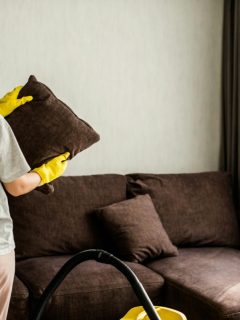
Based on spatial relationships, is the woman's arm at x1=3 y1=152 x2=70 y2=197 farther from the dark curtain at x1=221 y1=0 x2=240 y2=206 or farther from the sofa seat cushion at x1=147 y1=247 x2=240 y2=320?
the dark curtain at x1=221 y1=0 x2=240 y2=206

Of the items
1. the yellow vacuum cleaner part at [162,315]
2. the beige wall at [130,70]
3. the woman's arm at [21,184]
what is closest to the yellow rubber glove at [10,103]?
the woman's arm at [21,184]

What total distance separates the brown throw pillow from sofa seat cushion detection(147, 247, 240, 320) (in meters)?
0.07

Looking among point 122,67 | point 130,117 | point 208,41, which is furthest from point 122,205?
point 208,41

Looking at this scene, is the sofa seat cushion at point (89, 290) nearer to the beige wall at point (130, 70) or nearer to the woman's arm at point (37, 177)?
the woman's arm at point (37, 177)

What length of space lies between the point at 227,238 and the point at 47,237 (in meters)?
1.19

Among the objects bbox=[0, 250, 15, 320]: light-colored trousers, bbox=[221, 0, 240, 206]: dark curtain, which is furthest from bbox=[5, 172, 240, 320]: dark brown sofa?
bbox=[0, 250, 15, 320]: light-colored trousers

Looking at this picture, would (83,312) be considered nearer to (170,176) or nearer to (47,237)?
(47,237)

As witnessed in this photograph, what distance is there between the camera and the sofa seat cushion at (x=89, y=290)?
8.93ft

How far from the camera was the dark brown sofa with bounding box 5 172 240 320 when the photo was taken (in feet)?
8.90

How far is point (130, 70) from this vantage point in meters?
3.81

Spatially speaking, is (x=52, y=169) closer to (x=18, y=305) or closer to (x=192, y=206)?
(x=18, y=305)

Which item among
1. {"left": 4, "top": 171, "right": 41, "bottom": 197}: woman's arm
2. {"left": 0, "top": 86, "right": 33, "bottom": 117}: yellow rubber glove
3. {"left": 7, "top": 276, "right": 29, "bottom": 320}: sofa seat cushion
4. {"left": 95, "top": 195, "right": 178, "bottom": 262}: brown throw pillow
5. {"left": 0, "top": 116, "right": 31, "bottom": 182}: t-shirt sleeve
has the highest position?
{"left": 0, "top": 86, "right": 33, "bottom": 117}: yellow rubber glove

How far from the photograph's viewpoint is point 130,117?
383 cm

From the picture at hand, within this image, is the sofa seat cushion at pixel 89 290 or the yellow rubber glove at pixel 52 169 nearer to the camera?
the yellow rubber glove at pixel 52 169
